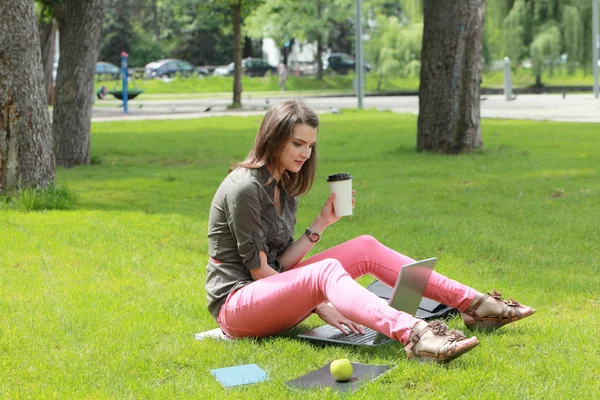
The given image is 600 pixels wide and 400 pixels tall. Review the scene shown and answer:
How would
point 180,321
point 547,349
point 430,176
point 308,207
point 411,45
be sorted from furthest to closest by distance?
point 411,45 → point 430,176 → point 308,207 → point 180,321 → point 547,349

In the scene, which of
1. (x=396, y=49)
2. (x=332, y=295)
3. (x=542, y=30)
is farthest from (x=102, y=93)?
(x=332, y=295)

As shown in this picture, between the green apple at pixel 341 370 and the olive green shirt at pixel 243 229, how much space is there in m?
0.78

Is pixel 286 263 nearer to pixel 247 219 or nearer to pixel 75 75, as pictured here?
pixel 247 219

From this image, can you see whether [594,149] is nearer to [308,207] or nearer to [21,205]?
[308,207]

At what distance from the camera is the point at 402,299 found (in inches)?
177

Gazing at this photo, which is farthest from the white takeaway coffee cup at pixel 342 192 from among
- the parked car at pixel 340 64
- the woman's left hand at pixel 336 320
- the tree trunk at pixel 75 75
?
the parked car at pixel 340 64

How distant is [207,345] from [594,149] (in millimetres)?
10552

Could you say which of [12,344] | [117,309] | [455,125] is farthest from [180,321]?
[455,125]

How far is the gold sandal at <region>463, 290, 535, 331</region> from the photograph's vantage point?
4750 mm

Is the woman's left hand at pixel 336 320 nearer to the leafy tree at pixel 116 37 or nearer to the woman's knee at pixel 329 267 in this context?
the woman's knee at pixel 329 267

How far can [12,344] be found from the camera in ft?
15.5

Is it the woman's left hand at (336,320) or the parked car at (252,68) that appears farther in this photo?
the parked car at (252,68)

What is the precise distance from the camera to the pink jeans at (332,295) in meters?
4.20

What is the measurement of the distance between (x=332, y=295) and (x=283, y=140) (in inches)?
31.3
